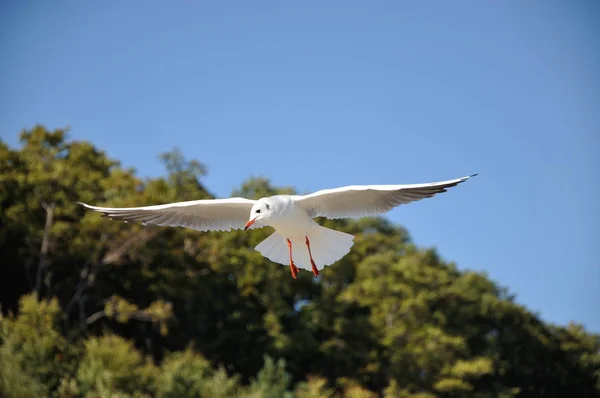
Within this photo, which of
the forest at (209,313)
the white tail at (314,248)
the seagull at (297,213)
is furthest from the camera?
the forest at (209,313)

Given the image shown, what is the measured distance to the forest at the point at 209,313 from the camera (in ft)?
64.0

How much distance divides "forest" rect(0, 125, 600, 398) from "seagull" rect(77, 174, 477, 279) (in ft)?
28.6

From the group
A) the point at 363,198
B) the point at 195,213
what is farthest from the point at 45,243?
the point at 363,198

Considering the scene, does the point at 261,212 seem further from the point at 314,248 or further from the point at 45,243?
the point at 45,243

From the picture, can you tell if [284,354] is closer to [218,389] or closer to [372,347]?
[372,347]

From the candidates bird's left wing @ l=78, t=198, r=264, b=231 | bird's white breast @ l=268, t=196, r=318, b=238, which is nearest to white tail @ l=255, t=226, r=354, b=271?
bird's white breast @ l=268, t=196, r=318, b=238

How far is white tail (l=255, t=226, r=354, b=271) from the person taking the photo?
9797 mm

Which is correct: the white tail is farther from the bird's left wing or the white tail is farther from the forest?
the forest

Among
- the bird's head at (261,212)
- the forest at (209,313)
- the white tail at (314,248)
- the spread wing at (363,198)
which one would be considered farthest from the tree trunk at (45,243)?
the bird's head at (261,212)

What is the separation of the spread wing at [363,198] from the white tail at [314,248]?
0.84ft

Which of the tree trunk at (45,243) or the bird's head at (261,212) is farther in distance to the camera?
the tree trunk at (45,243)

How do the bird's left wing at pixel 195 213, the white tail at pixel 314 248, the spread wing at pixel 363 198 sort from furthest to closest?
the bird's left wing at pixel 195 213, the white tail at pixel 314 248, the spread wing at pixel 363 198

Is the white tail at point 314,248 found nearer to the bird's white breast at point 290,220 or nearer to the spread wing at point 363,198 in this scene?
the bird's white breast at point 290,220

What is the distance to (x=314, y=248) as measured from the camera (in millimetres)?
9953
